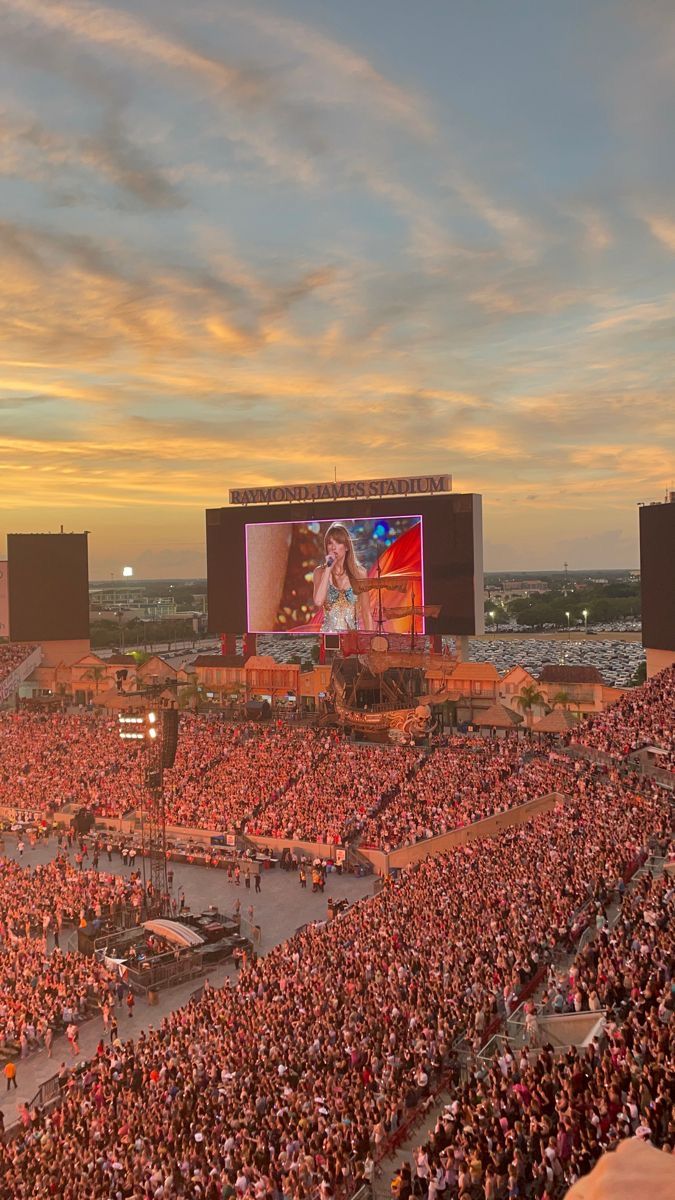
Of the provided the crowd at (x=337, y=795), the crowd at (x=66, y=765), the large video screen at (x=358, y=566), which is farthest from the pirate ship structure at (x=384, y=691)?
the crowd at (x=66, y=765)

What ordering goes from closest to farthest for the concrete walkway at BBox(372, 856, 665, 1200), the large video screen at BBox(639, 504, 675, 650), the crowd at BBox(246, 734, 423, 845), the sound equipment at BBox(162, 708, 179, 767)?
1. the concrete walkway at BBox(372, 856, 665, 1200)
2. the sound equipment at BBox(162, 708, 179, 767)
3. the crowd at BBox(246, 734, 423, 845)
4. the large video screen at BBox(639, 504, 675, 650)

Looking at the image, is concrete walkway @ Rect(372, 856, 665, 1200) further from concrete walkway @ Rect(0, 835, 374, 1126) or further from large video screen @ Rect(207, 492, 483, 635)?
large video screen @ Rect(207, 492, 483, 635)

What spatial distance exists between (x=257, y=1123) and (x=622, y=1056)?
612 cm

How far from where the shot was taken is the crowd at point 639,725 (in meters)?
34.6

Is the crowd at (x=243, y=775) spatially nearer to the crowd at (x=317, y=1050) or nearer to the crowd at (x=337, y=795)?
the crowd at (x=337, y=795)

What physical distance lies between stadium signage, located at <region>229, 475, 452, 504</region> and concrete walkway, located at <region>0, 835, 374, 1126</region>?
27583 mm

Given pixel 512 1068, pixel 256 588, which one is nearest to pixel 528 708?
pixel 256 588

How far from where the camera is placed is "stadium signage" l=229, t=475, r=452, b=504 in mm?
58656

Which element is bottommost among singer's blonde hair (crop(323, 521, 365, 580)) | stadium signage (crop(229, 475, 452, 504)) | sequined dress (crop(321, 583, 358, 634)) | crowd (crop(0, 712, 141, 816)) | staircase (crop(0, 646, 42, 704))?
crowd (crop(0, 712, 141, 816))

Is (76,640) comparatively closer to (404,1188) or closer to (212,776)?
(212,776)

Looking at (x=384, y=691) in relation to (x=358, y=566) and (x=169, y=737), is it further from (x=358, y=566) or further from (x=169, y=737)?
(x=169, y=737)

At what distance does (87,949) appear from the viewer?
94.9 ft

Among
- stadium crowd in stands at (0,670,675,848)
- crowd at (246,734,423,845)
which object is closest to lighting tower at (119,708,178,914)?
stadium crowd in stands at (0,670,675,848)

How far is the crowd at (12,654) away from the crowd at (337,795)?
35.5 metres
